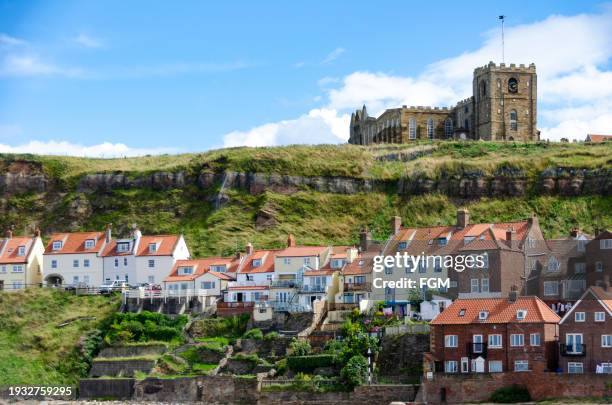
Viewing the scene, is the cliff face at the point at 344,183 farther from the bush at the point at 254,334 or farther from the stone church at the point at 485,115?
the bush at the point at 254,334

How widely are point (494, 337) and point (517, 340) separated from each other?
1.58 metres

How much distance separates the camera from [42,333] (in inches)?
3915

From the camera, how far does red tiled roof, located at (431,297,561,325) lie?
8306 cm

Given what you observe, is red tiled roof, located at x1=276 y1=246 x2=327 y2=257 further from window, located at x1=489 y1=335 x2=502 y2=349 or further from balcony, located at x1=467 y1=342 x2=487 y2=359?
window, located at x1=489 y1=335 x2=502 y2=349

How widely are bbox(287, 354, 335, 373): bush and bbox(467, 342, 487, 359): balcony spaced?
894 cm

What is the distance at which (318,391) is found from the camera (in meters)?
85.2

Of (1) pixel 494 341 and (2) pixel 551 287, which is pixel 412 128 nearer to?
(2) pixel 551 287

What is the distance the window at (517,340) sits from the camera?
82.6 metres

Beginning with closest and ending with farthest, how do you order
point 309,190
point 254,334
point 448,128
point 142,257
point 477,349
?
point 477,349
point 254,334
point 142,257
point 309,190
point 448,128

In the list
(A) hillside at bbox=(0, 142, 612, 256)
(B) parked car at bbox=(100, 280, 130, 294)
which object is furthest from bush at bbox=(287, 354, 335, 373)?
(A) hillside at bbox=(0, 142, 612, 256)

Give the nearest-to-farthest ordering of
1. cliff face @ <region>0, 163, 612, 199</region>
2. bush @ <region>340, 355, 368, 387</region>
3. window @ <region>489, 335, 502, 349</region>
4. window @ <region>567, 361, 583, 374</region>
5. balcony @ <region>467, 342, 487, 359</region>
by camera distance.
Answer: window @ <region>567, 361, 583, 374</region> → window @ <region>489, 335, 502, 349</region> → balcony @ <region>467, 342, 487, 359</region> → bush @ <region>340, 355, 368, 387</region> → cliff face @ <region>0, 163, 612, 199</region>

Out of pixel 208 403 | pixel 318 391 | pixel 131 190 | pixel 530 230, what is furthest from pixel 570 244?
pixel 131 190

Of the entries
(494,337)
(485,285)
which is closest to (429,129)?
(485,285)

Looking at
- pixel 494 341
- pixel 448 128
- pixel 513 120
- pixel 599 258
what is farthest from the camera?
pixel 448 128
